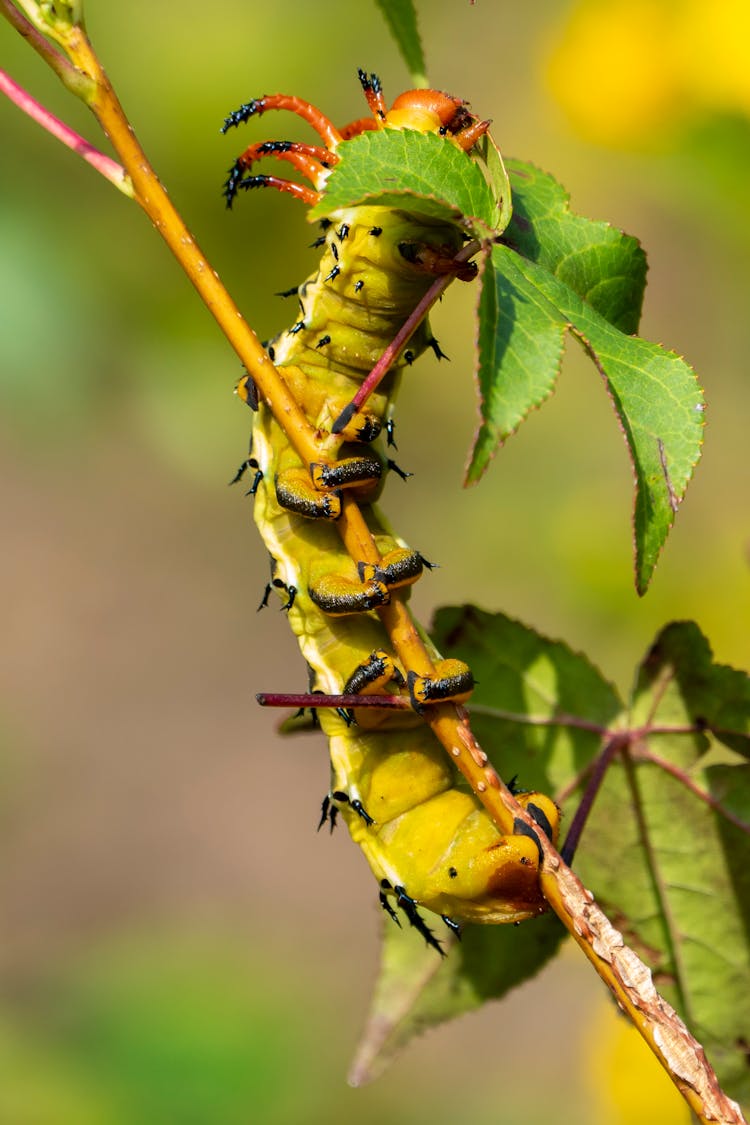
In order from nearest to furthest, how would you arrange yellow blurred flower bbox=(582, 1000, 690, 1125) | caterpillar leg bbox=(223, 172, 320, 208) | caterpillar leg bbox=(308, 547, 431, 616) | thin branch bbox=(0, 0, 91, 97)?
thin branch bbox=(0, 0, 91, 97), caterpillar leg bbox=(308, 547, 431, 616), caterpillar leg bbox=(223, 172, 320, 208), yellow blurred flower bbox=(582, 1000, 690, 1125)

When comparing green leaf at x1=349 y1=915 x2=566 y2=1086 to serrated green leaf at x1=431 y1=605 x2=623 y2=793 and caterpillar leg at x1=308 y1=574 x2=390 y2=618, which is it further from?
caterpillar leg at x1=308 y1=574 x2=390 y2=618

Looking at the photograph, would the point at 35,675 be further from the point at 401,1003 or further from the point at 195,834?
the point at 401,1003

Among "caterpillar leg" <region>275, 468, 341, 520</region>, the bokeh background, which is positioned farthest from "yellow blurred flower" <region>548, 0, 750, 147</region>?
"caterpillar leg" <region>275, 468, 341, 520</region>

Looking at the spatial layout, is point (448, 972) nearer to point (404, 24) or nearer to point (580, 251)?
point (580, 251)

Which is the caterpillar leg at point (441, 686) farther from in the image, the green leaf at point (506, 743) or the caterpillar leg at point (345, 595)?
the green leaf at point (506, 743)

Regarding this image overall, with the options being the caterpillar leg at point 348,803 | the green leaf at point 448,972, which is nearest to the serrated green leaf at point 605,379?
the caterpillar leg at point 348,803

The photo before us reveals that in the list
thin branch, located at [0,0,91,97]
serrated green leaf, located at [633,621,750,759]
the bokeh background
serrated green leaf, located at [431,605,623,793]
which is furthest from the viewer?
the bokeh background

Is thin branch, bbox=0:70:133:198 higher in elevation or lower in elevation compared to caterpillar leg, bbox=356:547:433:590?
higher

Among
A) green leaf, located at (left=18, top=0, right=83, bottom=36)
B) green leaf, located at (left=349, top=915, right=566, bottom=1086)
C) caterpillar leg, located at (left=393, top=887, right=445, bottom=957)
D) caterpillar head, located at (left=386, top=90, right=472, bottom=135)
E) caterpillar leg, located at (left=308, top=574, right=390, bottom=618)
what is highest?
caterpillar head, located at (left=386, top=90, right=472, bottom=135)
